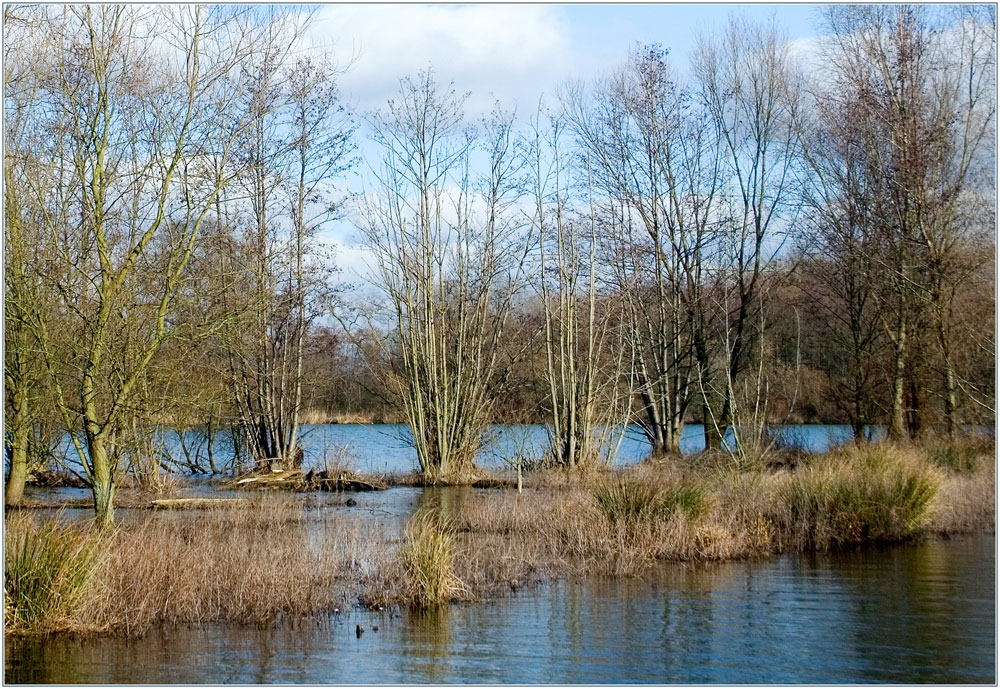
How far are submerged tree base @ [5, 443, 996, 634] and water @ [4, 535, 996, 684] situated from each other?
387 mm

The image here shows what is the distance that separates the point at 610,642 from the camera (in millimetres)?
9469

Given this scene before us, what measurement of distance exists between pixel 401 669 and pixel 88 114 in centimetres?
901

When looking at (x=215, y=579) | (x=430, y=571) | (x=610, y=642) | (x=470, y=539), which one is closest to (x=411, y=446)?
(x=470, y=539)

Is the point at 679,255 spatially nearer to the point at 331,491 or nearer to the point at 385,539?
the point at 331,491

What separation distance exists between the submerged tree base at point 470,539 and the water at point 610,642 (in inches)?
15.2

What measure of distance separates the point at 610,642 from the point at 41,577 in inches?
215

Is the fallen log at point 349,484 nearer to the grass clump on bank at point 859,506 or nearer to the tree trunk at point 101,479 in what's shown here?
the tree trunk at point 101,479

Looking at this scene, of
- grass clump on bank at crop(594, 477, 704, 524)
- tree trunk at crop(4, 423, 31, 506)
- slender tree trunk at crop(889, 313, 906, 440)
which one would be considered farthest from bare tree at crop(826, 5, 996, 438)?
tree trunk at crop(4, 423, 31, 506)

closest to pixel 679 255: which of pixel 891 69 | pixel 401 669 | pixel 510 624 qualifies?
pixel 891 69

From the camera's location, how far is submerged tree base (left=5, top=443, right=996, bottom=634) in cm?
954

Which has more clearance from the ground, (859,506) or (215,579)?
(859,506)

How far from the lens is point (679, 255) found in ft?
91.0

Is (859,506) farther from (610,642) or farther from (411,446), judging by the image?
(411,446)

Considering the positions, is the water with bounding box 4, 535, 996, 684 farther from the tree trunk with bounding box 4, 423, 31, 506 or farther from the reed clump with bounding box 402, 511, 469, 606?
the tree trunk with bounding box 4, 423, 31, 506
